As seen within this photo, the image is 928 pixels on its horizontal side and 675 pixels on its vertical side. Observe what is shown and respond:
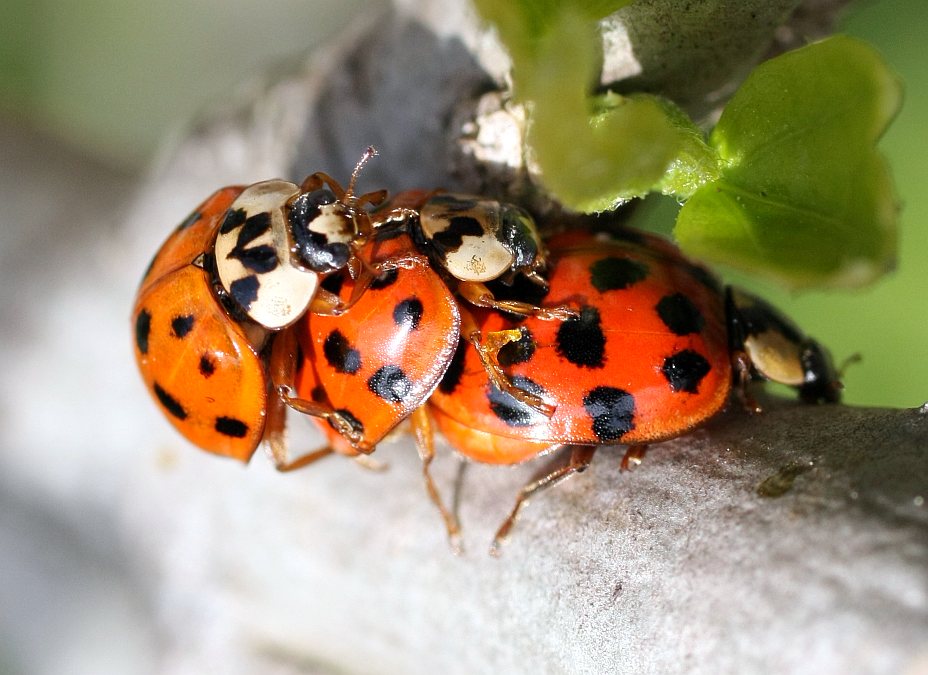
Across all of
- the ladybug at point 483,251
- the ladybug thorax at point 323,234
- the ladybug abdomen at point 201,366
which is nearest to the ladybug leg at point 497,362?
the ladybug at point 483,251

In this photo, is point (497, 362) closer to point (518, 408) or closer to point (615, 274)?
point (518, 408)

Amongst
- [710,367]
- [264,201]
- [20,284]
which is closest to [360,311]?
[264,201]

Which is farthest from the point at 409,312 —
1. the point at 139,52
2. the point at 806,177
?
the point at 139,52

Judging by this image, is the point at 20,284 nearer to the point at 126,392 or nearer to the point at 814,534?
the point at 126,392

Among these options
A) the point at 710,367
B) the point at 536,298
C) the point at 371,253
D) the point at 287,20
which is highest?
the point at 371,253

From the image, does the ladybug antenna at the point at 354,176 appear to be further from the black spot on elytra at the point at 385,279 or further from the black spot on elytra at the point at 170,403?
the black spot on elytra at the point at 170,403

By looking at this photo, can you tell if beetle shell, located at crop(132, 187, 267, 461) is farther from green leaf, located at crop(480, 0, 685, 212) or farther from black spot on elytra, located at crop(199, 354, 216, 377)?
green leaf, located at crop(480, 0, 685, 212)
